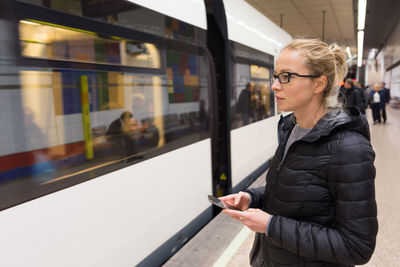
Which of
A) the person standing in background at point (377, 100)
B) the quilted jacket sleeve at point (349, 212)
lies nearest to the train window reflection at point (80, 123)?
the quilted jacket sleeve at point (349, 212)

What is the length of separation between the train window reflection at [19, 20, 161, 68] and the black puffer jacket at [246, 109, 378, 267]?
1443 millimetres

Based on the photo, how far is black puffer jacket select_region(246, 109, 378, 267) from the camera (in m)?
1.24

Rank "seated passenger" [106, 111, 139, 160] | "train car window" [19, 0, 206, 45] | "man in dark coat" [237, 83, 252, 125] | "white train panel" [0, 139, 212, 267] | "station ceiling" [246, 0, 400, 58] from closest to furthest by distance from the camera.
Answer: "white train panel" [0, 139, 212, 267], "train car window" [19, 0, 206, 45], "seated passenger" [106, 111, 139, 160], "man in dark coat" [237, 83, 252, 125], "station ceiling" [246, 0, 400, 58]

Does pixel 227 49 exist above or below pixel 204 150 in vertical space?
above

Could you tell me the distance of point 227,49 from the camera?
4.68 meters

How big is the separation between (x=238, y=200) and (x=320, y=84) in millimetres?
597

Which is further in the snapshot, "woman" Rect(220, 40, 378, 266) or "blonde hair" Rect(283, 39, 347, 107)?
"blonde hair" Rect(283, 39, 347, 107)

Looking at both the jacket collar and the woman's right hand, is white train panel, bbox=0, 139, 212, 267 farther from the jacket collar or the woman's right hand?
the jacket collar

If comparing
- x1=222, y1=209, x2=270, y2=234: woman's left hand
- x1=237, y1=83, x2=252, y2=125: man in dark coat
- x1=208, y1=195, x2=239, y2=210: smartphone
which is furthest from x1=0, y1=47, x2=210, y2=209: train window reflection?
x1=237, y1=83, x2=252, y2=125: man in dark coat

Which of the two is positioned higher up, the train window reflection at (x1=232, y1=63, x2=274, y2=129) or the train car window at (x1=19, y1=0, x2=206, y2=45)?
the train car window at (x1=19, y1=0, x2=206, y2=45)

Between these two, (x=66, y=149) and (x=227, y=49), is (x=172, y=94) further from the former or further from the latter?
(x=227, y=49)

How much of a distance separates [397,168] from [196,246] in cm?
508

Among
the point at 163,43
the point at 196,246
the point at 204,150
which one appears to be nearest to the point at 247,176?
the point at 204,150

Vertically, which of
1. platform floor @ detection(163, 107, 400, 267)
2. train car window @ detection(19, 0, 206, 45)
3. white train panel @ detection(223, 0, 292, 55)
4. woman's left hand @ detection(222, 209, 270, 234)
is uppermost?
white train panel @ detection(223, 0, 292, 55)
